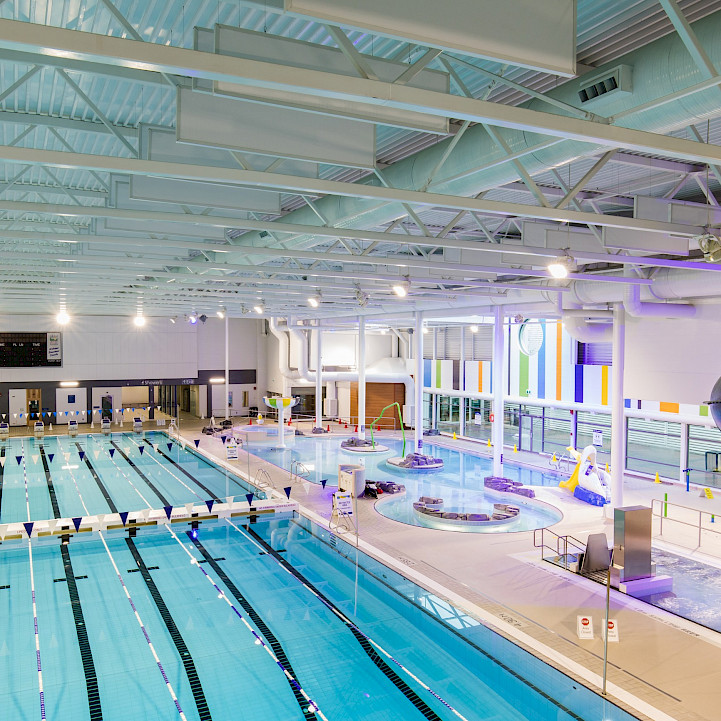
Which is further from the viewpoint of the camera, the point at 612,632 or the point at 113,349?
the point at 113,349

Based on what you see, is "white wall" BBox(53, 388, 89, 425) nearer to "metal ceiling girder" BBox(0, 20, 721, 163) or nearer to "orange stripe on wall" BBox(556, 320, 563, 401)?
"orange stripe on wall" BBox(556, 320, 563, 401)

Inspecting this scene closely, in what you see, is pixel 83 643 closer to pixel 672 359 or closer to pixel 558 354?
pixel 672 359

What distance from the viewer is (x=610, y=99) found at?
4.25 metres

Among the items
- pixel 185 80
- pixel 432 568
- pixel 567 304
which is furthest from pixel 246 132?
pixel 567 304

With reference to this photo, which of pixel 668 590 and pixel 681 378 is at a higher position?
pixel 681 378

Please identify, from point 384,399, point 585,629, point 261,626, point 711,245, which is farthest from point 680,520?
point 384,399

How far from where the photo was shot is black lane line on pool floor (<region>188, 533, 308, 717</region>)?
7020 millimetres

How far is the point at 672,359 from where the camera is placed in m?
12.8

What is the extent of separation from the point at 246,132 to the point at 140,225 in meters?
4.44

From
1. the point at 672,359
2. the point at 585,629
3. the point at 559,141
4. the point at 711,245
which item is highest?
the point at 559,141

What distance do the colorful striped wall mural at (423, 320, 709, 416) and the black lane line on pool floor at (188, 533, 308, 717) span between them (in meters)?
12.4

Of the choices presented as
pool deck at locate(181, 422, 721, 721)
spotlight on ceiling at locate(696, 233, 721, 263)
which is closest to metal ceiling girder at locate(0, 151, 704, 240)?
spotlight on ceiling at locate(696, 233, 721, 263)

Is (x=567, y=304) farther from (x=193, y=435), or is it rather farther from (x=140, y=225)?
(x=193, y=435)

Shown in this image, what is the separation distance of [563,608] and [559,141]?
653cm
